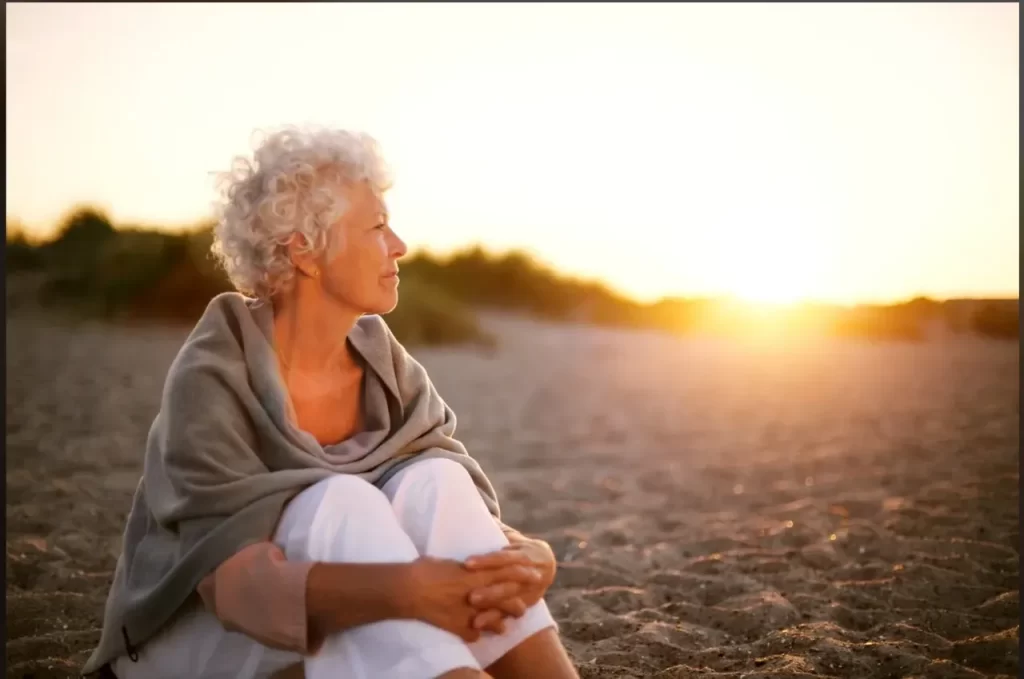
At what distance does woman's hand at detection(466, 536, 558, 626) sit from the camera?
1714 millimetres

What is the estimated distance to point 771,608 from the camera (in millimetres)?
3084

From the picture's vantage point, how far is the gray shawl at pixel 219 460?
69.6 inches

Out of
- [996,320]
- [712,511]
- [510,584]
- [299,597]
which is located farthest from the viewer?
[996,320]

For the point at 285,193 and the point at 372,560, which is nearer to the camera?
the point at 372,560

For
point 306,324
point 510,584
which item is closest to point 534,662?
point 510,584

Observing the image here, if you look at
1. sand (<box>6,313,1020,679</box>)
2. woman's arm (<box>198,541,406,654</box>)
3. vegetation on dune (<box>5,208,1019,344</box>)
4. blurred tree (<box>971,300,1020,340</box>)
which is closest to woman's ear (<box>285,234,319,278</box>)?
woman's arm (<box>198,541,406,654</box>)

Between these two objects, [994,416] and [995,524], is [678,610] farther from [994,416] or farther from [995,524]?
[994,416]

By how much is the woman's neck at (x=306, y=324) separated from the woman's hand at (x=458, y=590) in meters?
0.57

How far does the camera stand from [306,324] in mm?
2062

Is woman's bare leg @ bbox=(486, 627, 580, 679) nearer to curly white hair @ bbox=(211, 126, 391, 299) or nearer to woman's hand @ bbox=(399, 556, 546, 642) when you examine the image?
woman's hand @ bbox=(399, 556, 546, 642)

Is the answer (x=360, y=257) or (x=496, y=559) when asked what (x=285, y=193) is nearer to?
(x=360, y=257)

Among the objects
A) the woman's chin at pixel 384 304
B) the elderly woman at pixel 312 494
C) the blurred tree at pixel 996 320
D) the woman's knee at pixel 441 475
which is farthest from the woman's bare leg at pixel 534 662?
the blurred tree at pixel 996 320

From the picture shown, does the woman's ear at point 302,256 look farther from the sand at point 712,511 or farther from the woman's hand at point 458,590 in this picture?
the sand at point 712,511

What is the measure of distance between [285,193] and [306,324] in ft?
0.92
